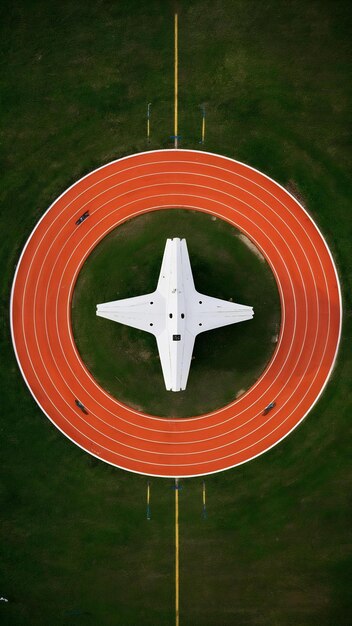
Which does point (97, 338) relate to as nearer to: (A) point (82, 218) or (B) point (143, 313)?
(B) point (143, 313)

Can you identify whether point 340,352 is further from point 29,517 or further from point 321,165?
point 29,517

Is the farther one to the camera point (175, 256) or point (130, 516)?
point (130, 516)

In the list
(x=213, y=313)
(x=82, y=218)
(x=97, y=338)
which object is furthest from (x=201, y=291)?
(x=82, y=218)

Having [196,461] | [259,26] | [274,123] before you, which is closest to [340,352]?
[196,461]

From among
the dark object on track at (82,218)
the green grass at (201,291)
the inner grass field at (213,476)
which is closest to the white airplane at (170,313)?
the green grass at (201,291)

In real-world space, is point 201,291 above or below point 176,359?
above

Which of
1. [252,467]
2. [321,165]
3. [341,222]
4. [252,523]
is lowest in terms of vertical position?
[252,523]
